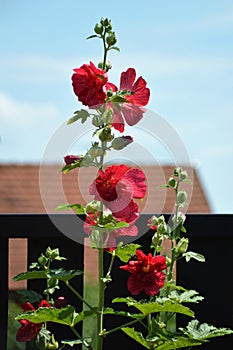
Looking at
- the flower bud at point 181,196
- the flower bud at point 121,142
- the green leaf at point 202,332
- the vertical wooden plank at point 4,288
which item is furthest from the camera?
the vertical wooden plank at point 4,288

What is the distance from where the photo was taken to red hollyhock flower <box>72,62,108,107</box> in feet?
5.20

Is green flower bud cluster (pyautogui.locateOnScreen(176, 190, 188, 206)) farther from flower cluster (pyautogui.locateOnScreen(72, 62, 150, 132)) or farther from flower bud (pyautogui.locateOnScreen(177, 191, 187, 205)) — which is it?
flower cluster (pyautogui.locateOnScreen(72, 62, 150, 132))

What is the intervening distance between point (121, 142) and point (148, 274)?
0.31 metres

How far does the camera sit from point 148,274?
168cm

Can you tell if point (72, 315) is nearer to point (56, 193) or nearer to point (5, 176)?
point (56, 193)

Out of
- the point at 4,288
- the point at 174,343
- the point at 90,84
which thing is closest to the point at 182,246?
the point at 174,343

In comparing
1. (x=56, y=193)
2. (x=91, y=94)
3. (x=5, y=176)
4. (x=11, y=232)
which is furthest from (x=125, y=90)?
(x=5, y=176)

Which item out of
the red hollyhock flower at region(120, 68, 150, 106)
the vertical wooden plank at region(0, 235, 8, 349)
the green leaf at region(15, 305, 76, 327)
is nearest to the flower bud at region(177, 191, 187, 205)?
the red hollyhock flower at region(120, 68, 150, 106)

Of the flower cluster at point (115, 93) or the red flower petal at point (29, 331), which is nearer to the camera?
the flower cluster at point (115, 93)

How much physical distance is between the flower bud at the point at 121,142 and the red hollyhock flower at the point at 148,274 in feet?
0.86

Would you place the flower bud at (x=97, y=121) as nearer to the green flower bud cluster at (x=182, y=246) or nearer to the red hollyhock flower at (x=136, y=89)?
the red hollyhock flower at (x=136, y=89)

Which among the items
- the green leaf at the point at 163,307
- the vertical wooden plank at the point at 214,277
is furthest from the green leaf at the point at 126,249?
the vertical wooden plank at the point at 214,277

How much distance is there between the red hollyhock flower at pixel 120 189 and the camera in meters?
1.58

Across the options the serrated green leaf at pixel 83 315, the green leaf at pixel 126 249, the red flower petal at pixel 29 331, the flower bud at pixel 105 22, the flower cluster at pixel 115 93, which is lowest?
the red flower petal at pixel 29 331
